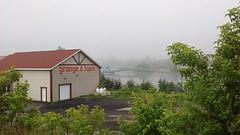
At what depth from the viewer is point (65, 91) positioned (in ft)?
69.1

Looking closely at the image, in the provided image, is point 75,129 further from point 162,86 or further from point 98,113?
point 162,86

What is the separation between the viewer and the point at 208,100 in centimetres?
312

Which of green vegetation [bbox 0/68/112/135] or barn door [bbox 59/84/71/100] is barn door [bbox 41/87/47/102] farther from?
green vegetation [bbox 0/68/112/135]

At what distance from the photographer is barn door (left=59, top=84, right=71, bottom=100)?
20625 mm

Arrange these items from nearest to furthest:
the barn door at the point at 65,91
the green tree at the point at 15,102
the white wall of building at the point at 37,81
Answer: the green tree at the point at 15,102, the white wall of building at the point at 37,81, the barn door at the point at 65,91

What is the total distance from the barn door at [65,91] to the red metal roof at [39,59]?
2.45 m

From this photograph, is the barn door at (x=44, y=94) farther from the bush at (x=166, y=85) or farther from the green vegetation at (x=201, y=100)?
the green vegetation at (x=201, y=100)

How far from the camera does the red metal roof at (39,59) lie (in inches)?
830

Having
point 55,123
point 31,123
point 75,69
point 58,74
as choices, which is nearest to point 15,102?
point 31,123

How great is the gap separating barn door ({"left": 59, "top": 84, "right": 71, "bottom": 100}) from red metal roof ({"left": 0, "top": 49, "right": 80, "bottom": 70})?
2.45 meters

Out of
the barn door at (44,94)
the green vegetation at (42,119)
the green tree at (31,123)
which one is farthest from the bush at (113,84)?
the green tree at (31,123)

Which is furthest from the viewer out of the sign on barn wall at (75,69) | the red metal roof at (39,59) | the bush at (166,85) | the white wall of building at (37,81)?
the bush at (166,85)

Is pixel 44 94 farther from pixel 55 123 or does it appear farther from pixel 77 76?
pixel 55 123

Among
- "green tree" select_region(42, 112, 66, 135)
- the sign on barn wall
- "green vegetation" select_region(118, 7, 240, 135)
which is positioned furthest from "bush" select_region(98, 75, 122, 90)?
"green vegetation" select_region(118, 7, 240, 135)
